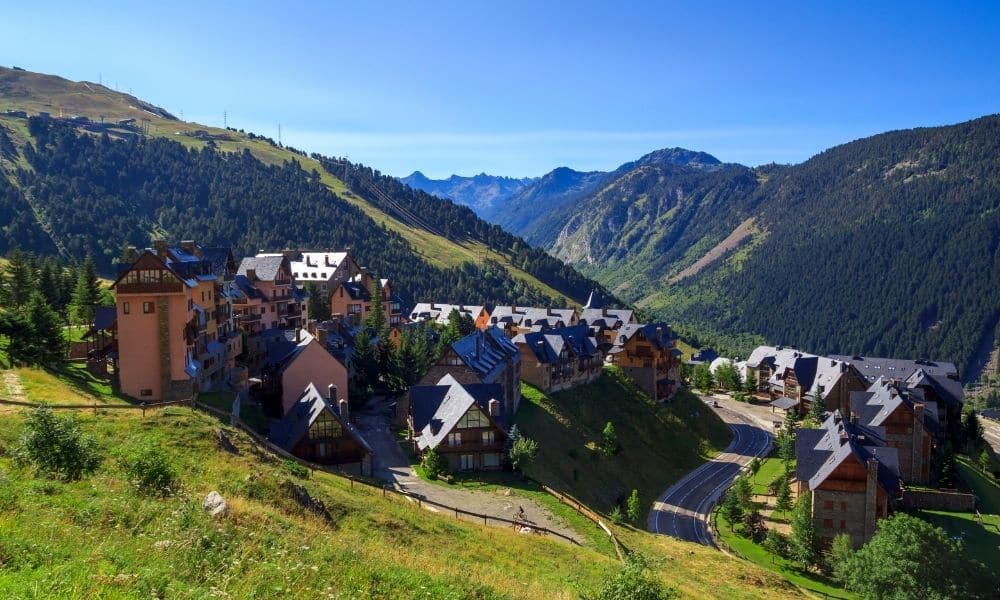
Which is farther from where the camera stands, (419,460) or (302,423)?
(419,460)

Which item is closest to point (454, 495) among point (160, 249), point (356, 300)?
point (160, 249)

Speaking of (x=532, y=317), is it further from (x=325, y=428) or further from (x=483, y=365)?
(x=325, y=428)

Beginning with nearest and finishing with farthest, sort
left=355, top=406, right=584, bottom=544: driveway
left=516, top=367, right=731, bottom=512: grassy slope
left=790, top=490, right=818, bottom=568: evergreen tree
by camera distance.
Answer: left=355, top=406, right=584, bottom=544: driveway, left=790, top=490, right=818, bottom=568: evergreen tree, left=516, top=367, right=731, bottom=512: grassy slope

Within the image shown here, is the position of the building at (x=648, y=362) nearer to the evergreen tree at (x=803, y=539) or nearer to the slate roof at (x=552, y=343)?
the slate roof at (x=552, y=343)

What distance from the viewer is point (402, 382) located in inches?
3017

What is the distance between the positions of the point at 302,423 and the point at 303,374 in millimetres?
10844

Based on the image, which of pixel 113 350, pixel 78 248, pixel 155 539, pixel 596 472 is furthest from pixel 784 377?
pixel 78 248

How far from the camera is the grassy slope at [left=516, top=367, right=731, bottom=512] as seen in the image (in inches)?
2591

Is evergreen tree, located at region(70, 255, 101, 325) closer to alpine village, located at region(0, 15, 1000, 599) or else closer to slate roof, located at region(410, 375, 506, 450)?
alpine village, located at region(0, 15, 1000, 599)

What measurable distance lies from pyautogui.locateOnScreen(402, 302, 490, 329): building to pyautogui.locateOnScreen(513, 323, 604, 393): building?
3501cm

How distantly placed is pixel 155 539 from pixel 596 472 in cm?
5553

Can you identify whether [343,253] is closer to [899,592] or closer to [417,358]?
[417,358]

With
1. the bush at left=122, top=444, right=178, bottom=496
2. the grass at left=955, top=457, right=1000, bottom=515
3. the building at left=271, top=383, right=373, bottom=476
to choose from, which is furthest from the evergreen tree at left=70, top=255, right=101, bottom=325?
the grass at left=955, top=457, right=1000, bottom=515

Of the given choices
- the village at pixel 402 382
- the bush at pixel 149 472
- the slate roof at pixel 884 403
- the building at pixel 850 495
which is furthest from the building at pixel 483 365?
the slate roof at pixel 884 403
